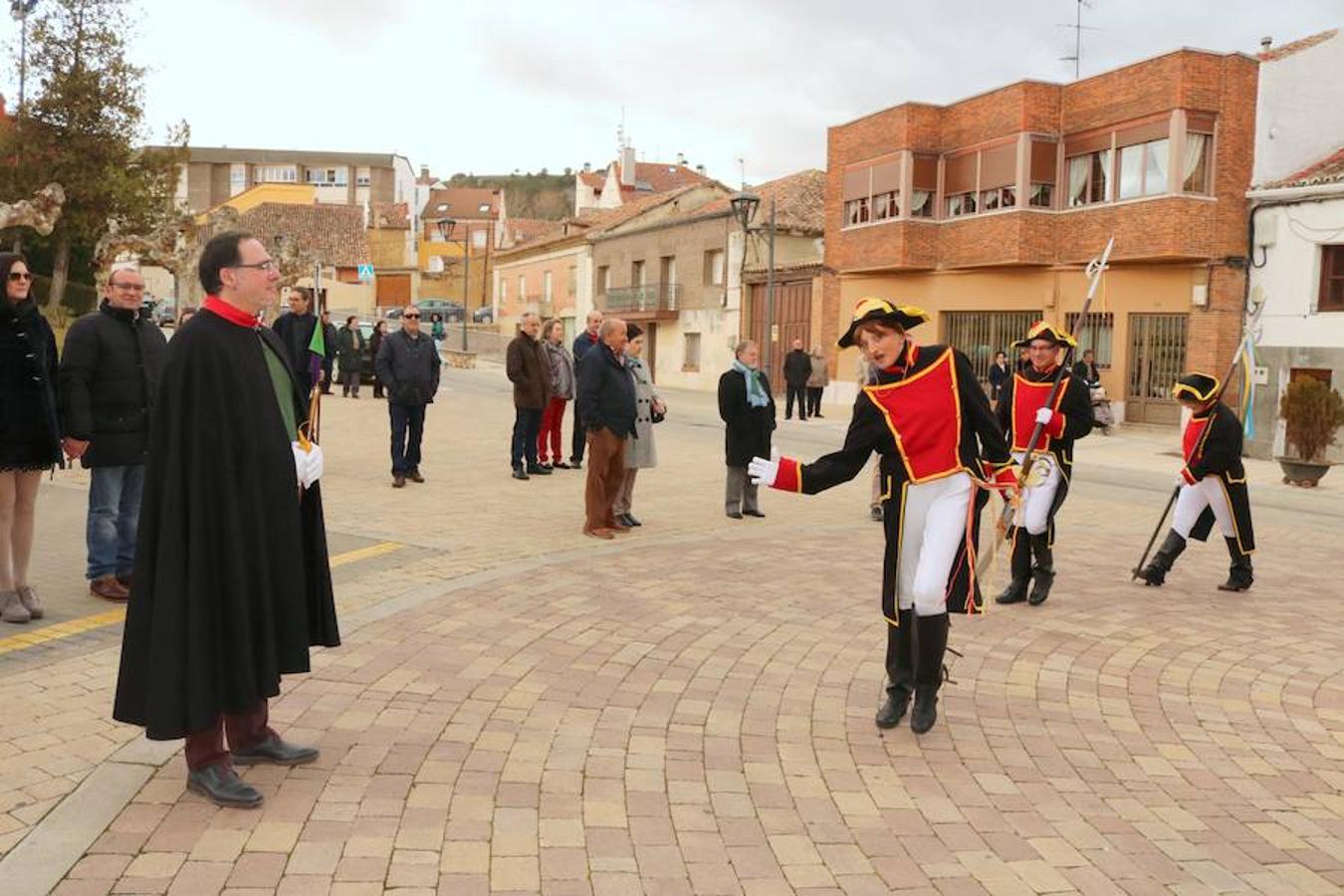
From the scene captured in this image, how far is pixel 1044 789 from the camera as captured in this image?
4.34 metres

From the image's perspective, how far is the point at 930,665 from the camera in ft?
16.3

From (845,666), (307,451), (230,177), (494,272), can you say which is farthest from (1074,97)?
(230,177)

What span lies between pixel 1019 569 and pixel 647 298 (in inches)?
1421

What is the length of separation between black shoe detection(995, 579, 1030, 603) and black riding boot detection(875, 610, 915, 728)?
257cm

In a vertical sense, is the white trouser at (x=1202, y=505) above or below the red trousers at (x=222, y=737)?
above

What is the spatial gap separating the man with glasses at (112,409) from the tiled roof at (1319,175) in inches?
791

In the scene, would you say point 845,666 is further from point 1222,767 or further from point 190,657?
point 190,657

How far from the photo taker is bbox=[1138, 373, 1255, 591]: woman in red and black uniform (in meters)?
8.16

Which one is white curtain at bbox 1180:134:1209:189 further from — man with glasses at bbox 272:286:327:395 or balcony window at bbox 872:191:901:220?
man with glasses at bbox 272:286:327:395

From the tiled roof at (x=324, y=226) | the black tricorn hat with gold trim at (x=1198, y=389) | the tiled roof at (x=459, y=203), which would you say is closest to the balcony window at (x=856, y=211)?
the black tricorn hat with gold trim at (x=1198, y=389)

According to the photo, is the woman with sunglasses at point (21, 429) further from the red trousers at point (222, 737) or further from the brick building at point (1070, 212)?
the brick building at point (1070, 212)

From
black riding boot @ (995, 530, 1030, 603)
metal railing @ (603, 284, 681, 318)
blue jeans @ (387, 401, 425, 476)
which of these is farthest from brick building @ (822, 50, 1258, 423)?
black riding boot @ (995, 530, 1030, 603)

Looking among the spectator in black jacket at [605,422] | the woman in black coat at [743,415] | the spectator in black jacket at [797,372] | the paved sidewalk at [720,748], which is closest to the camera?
the paved sidewalk at [720,748]

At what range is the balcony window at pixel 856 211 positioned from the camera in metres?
30.3
